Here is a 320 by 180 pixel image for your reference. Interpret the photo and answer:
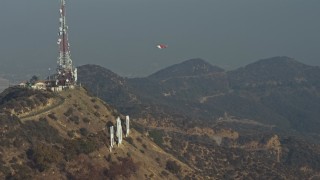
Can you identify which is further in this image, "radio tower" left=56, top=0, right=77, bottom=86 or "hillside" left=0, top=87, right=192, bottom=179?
"radio tower" left=56, top=0, right=77, bottom=86

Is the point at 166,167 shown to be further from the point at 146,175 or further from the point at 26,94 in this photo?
the point at 26,94

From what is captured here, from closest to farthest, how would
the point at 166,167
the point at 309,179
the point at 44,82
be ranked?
the point at 166,167, the point at 44,82, the point at 309,179

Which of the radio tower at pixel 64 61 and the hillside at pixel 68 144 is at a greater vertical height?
the radio tower at pixel 64 61

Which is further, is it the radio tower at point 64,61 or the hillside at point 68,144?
the radio tower at point 64,61

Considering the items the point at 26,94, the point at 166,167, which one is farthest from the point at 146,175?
the point at 26,94

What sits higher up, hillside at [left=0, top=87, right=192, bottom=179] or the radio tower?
the radio tower
